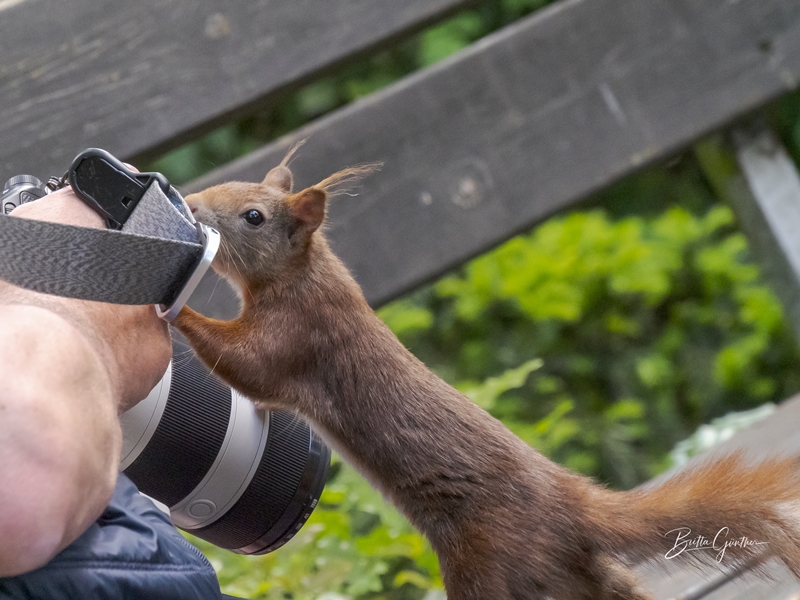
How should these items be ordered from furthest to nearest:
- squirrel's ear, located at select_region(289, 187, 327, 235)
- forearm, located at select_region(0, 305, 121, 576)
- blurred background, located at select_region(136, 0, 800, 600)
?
blurred background, located at select_region(136, 0, 800, 600) < squirrel's ear, located at select_region(289, 187, 327, 235) < forearm, located at select_region(0, 305, 121, 576)

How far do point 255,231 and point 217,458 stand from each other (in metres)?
0.47

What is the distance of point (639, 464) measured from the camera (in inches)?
96.3

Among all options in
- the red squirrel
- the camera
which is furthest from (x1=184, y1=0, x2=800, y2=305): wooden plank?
the camera

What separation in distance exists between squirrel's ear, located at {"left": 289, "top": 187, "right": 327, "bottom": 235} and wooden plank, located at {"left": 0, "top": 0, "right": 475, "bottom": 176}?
0.97 feet

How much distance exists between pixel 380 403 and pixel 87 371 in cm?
64

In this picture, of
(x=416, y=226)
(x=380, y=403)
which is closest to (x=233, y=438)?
(x=380, y=403)

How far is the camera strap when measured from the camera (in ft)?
1.92

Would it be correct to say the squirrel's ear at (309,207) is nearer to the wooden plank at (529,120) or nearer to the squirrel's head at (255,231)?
the squirrel's head at (255,231)

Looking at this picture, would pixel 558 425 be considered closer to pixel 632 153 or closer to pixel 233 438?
pixel 632 153

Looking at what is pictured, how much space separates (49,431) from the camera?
504 mm

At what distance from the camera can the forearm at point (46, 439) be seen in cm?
49

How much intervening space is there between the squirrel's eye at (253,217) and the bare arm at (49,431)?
0.75 meters
